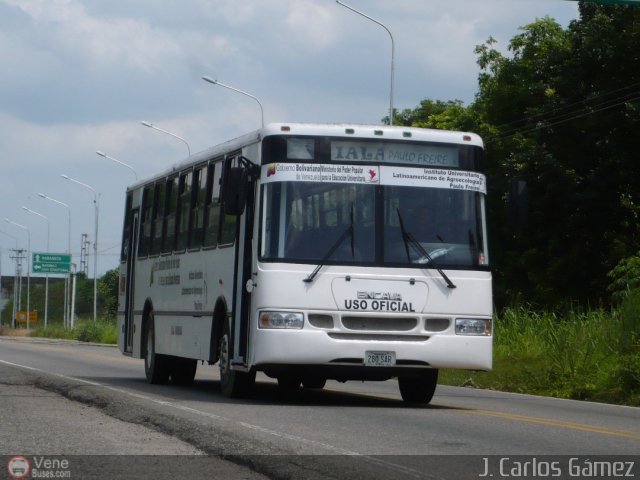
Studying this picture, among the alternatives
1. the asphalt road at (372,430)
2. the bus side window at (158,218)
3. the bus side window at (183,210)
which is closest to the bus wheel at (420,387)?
the asphalt road at (372,430)

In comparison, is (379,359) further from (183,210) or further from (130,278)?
(130,278)

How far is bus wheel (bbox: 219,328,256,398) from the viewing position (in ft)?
55.4

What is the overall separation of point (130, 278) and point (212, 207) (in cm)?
591

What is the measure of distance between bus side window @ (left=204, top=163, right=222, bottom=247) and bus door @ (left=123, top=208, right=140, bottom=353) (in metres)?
5.21

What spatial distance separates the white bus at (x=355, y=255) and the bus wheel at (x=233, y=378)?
24 mm

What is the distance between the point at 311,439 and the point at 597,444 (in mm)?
2374

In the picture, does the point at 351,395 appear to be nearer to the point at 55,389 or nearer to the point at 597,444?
the point at 55,389

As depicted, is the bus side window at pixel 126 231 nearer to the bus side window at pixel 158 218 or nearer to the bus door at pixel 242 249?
the bus side window at pixel 158 218

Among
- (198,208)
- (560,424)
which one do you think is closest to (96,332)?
(198,208)

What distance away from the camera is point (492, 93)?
196 feet

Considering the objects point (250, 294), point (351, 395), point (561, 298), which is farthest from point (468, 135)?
point (561, 298)

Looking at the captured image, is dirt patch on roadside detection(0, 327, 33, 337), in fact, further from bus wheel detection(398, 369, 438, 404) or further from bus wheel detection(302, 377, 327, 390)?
bus wheel detection(398, 369, 438, 404)

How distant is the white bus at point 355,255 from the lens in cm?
1553

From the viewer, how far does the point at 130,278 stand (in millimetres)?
23859
